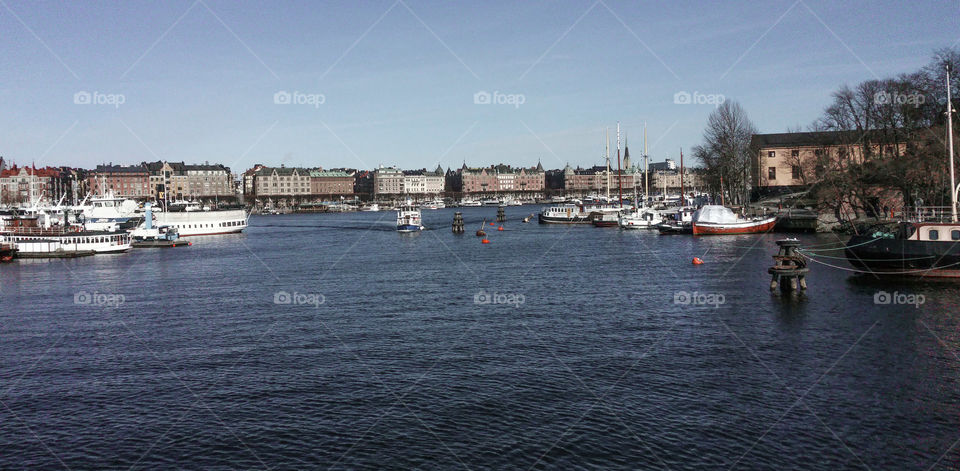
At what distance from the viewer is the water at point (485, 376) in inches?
694

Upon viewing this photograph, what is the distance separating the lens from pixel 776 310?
33562 mm

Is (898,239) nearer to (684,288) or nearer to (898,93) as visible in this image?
(684,288)

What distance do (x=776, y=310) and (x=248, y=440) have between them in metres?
24.6

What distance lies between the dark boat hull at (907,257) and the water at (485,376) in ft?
4.38

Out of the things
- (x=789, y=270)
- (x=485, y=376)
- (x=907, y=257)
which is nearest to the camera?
(x=485, y=376)

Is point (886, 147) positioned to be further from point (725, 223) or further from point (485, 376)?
point (485, 376)

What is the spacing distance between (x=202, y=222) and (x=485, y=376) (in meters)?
95.7

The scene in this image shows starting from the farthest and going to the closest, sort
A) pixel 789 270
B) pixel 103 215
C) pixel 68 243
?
pixel 103 215, pixel 68 243, pixel 789 270

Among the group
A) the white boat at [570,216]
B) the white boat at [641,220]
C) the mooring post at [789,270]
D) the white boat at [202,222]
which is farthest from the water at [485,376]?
the white boat at [570,216]

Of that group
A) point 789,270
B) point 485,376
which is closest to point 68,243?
point 485,376

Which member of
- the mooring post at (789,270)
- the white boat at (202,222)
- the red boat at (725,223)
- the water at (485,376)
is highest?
the white boat at (202,222)

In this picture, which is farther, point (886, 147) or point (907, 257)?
point (886, 147)

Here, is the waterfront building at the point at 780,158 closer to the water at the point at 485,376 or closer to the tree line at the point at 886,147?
the tree line at the point at 886,147

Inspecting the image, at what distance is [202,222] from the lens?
109500mm
